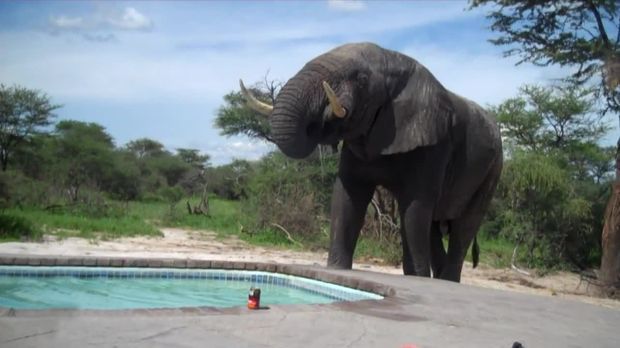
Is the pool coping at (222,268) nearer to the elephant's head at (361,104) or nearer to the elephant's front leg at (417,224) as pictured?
the elephant's front leg at (417,224)

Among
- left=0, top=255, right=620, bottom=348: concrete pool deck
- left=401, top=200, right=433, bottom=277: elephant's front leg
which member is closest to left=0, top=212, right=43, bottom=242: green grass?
left=401, top=200, right=433, bottom=277: elephant's front leg

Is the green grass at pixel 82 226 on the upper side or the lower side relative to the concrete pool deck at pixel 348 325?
upper

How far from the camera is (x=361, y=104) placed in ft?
23.8

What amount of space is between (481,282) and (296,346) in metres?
9.77

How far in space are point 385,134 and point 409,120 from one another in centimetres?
27

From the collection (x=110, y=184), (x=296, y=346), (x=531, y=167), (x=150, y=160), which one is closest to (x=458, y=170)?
(x=296, y=346)

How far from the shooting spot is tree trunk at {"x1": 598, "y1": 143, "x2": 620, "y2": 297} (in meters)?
13.2

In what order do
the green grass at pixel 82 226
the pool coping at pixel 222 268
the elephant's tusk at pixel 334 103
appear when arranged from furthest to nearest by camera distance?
the green grass at pixel 82 226 < the elephant's tusk at pixel 334 103 < the pool coping at pixel 222 268

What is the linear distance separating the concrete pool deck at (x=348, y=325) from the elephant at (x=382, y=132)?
1.33 meters

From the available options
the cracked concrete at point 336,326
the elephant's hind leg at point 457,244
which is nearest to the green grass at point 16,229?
the elephant's hind leg at point 457,244

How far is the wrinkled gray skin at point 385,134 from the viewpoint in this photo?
22.5 ft

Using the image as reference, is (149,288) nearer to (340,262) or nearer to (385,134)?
(340,262)

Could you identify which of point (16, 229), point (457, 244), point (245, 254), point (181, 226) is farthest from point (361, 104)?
point (181, 226)

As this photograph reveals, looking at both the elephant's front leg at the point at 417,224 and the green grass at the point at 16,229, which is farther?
the green grass at the point at 16,229
